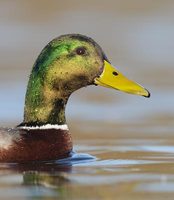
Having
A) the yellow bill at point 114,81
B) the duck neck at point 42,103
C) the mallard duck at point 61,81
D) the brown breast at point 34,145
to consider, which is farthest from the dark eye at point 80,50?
the brown breast at point 34,145

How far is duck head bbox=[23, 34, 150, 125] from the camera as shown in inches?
413

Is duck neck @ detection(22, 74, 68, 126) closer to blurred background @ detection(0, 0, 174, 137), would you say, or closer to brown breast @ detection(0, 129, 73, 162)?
brown breast @ detection(0, 129, 73, 162)

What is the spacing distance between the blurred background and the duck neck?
2.13 metres

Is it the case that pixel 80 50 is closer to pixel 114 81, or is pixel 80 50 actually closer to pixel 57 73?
pixel 57 73

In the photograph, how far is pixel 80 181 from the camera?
9.27 metres

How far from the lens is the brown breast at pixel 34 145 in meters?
10.0

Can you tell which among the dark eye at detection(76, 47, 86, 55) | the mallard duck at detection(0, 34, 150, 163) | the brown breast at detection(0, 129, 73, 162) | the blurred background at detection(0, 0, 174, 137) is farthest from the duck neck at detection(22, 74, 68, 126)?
the blurred background at detection(0, 0, 174, 137)

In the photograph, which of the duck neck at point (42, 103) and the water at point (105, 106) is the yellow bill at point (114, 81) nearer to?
the duck neck at point (42, 103)

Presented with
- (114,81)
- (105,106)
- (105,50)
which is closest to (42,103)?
(114,81)

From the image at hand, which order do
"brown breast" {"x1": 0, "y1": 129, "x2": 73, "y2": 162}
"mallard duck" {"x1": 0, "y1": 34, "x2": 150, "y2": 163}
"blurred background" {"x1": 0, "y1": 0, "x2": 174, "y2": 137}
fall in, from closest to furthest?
"brown breast" {"x1": 0, "y1": 129, "x2": 73, "y2": 162} → "mallard duck" {"x1": 0, "y1": 34, "x2": 150, "y2": 163} → "blurred background" {"x1": 0, "y1": 0, "x2": 174, "y2": 137}

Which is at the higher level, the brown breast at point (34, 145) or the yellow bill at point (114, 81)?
the yellow bill at point (114, 81)

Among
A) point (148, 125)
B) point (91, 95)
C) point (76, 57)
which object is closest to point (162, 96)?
point (91, 95)

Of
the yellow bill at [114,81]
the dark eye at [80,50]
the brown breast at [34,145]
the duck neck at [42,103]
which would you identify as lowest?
the brown breast at [34,145]

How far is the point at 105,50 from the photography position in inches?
776
